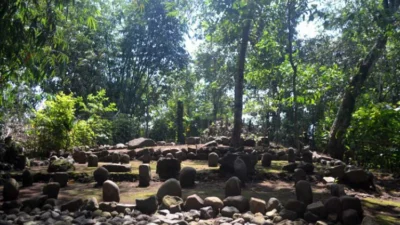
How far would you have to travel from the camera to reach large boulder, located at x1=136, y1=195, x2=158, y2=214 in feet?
15.8

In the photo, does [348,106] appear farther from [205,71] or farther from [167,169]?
[205,71]

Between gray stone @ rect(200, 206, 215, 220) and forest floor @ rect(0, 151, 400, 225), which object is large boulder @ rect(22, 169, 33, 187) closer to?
forest floor @ rect(0, 151, 400, 225)

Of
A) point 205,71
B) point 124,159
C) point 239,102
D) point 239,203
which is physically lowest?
point 239,203

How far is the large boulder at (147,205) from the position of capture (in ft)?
15.8

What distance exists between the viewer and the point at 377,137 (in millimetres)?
7723

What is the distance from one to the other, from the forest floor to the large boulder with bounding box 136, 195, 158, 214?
645 millimetres

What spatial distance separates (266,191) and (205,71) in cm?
1776

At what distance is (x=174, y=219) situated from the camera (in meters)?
4.44

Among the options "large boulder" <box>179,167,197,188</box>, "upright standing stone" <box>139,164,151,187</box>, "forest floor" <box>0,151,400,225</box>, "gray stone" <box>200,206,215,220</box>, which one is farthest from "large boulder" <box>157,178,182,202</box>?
"upright standing stone" <box>139,164,151,187</box>

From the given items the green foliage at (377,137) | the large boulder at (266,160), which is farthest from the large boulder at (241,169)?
the green foliage at (377,137)

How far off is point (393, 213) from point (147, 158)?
634 centimetres

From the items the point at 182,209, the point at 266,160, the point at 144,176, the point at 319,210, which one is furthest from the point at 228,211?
the point at 266,160

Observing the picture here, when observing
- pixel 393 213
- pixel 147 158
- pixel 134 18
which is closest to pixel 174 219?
pixel 393 213

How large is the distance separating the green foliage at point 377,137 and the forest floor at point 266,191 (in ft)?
1.54
